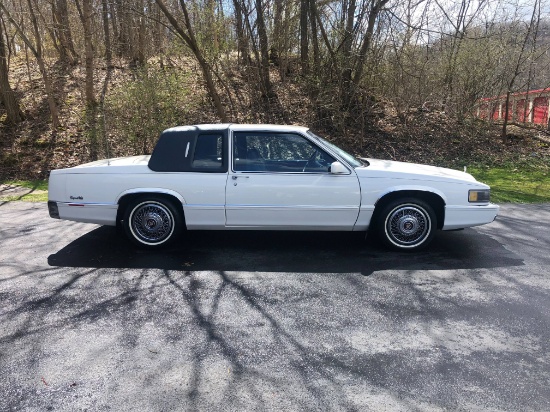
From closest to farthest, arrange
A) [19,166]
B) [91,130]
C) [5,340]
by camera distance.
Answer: [5,340], [19,166], [91,130]

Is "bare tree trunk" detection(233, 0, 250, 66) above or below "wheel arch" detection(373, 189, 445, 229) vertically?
above

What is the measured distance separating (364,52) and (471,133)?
4224 mm

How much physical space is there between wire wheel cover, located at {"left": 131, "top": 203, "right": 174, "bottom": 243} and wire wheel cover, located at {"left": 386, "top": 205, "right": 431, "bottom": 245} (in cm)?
266

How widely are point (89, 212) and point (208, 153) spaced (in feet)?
5.31

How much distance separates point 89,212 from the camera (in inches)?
221

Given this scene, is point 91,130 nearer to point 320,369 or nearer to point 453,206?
point 453,206

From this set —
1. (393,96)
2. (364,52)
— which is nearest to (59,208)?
(364,52)

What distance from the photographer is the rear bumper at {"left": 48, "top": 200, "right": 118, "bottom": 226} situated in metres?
5.57

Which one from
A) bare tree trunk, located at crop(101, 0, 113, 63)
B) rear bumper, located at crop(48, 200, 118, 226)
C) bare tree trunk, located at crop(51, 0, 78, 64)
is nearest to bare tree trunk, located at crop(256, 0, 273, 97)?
bare tree trunk, located at crop(51, 0, 78, 64)

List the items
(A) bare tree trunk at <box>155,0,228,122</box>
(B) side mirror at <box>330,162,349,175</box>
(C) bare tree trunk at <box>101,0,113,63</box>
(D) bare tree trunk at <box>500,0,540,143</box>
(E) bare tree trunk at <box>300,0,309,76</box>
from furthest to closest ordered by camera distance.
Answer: (C) bare tree trunk at <box>101,0,113,63</box>, (E) bare tree trunk at <box>300,0,309,76</box>, (D) bare tree trunk at <box>500,0,540,143</box>, (A) bare tree trunk at <box>155,0,228,122</box>, (B) side mirror at <box>330,162,349,175</box>

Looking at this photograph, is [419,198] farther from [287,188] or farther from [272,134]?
[272,134]

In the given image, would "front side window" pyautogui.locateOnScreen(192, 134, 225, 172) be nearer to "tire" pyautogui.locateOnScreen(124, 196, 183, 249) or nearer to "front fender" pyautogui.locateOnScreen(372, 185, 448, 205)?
"tire" pyautogui.locateOnScreen(124, 196, 183, 249)

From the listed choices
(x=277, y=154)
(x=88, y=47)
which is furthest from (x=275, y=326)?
(x=88, y=47)

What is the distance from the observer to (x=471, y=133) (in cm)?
1413
